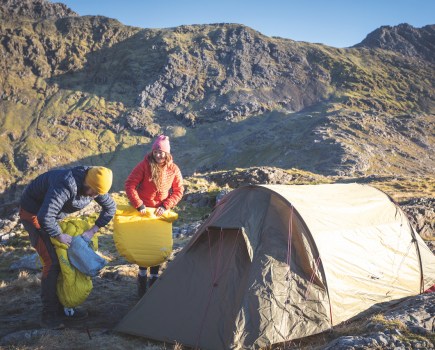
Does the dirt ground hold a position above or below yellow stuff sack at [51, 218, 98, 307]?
below

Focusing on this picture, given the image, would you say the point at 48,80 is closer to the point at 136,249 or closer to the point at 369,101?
the point at 369,101

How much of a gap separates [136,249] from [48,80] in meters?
176

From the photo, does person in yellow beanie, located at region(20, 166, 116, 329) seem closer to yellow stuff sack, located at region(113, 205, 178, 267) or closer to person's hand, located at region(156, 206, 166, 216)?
yellow stuff sack, located at region(113, 205, 178, 267)

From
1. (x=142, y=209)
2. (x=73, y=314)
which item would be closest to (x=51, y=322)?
(x=73, y=314)

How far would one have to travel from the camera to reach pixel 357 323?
6.46 m

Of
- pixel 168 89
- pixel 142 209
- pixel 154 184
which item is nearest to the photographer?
pixel 142 209

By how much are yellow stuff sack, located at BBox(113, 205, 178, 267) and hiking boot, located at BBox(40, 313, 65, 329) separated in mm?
1629

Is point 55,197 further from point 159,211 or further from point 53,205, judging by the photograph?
point 159,211

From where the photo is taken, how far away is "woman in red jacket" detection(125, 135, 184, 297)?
802cm

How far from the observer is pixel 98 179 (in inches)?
249

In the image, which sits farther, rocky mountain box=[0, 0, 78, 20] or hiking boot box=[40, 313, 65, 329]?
rocky mountain box=[0, 0, 78, 20]

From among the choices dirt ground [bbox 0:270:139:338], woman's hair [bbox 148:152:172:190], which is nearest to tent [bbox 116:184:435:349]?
dirt ground [bbox 0:270:139:338]

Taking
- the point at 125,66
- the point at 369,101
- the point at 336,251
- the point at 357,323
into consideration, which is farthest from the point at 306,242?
the point at 125,66

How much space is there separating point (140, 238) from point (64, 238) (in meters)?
1.55
